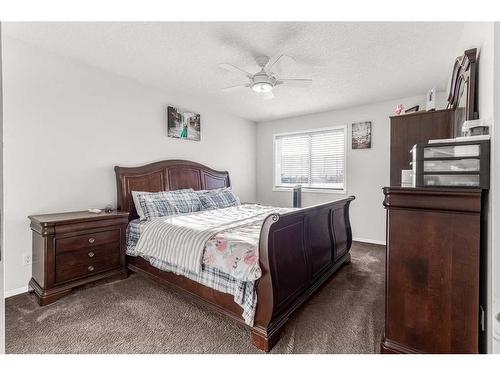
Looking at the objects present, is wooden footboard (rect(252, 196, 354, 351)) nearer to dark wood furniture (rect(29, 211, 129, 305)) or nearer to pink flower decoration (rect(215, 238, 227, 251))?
pink flower decoration (rect(215, 238, 227, 251))

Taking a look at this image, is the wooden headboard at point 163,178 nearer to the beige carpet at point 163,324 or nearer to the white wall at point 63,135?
the white wall at point 63,135

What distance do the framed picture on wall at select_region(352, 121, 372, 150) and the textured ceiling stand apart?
807 millimetres

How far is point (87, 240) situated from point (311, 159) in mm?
3954

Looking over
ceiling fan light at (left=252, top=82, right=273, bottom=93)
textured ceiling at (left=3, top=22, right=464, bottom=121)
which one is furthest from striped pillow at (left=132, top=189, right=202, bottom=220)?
ceiling fan light at (left=252, top=82, right=273, bottom=93)

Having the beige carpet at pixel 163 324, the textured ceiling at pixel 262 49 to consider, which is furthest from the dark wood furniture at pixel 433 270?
the textured ceiling at pixel 262 49

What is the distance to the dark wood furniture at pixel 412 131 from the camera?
2270 millimetres

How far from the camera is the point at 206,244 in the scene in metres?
2.07

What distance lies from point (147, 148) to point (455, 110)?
346 centimetres

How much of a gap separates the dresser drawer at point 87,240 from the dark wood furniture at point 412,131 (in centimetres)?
293

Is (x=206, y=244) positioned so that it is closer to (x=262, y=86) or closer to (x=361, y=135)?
(x=262, y=86)
